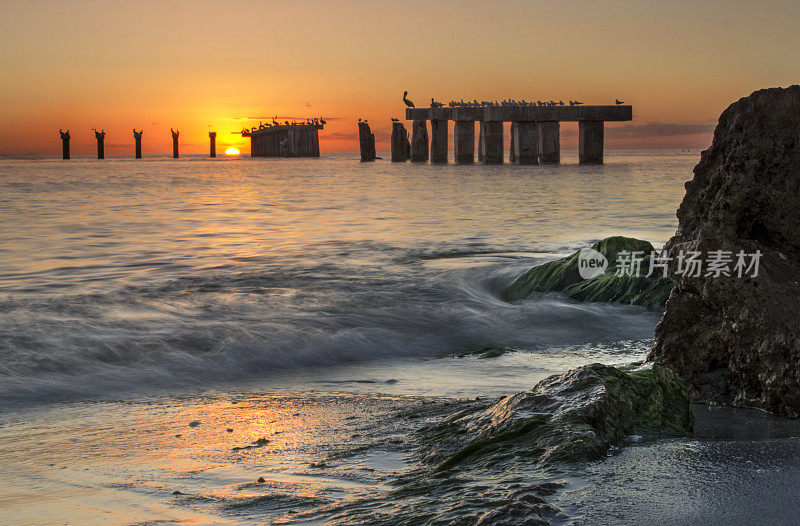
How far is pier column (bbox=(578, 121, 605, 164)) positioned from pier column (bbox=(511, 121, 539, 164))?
3225 mm

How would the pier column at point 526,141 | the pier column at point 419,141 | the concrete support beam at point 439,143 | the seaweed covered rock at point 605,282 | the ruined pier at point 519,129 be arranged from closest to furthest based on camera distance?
the seaweed covered rock at point 605,282, the ruined pier at point 519,129, the pier column at point 526,141, the concrete support beam at point 439,143, the pier column at point 419,141

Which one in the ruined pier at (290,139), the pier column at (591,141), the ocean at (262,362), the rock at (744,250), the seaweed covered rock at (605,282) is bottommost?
the ocean at (262,362)

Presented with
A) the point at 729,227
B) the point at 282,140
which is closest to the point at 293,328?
the point at 729,227

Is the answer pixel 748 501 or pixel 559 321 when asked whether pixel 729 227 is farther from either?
pixel 559 321

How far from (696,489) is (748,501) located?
0.54 ft

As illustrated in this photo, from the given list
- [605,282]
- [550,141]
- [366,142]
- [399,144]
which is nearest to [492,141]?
[550,141]

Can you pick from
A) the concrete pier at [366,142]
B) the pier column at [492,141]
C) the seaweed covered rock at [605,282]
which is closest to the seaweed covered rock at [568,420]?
the seaweed covered rock at [605,282]

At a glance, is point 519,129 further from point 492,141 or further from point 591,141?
point 591,141

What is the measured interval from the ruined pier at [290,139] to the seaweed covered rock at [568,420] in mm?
106004

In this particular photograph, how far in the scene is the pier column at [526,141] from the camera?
186 ft

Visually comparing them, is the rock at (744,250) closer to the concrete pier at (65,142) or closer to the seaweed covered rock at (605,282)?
the seaweed covered rock at (605,282)

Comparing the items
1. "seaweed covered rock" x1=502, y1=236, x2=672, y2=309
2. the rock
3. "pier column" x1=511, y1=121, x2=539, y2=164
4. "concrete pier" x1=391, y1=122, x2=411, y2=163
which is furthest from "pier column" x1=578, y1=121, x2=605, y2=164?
the rock

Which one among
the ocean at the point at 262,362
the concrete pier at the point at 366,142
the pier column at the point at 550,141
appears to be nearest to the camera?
the ocean at the point at 262,362

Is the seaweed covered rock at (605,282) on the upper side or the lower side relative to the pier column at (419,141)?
lower
